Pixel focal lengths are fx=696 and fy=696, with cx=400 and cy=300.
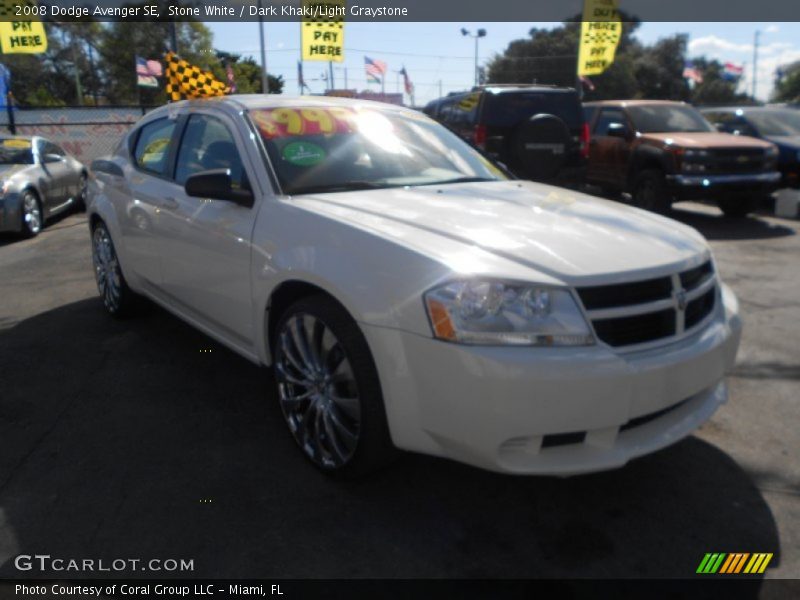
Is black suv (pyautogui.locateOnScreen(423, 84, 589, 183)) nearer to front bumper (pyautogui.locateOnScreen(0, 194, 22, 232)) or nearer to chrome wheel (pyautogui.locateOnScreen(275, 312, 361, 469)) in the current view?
front bumper (pyautogui.locateOnScreen(0, 194, 22, 232))

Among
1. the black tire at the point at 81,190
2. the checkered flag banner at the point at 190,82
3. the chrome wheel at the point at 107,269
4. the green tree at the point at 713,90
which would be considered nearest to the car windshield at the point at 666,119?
the checkered flag banner at the point at 190,82

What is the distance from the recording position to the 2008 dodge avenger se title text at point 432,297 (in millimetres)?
2340

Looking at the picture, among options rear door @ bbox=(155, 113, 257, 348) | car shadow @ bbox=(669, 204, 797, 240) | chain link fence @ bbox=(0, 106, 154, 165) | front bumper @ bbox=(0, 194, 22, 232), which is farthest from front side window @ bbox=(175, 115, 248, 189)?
chain link fence @ bbox=(0, 106, 154, 165)

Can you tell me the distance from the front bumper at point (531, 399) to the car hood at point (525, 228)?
32cm

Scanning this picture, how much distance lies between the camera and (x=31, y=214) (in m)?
9.46

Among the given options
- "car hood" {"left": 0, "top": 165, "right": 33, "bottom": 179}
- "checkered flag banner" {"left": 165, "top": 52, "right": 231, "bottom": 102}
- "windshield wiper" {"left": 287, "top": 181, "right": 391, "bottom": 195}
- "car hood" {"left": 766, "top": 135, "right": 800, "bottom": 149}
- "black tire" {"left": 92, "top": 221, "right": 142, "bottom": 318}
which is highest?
"checkered flag banner" {"left": 165, "top": 52, "right": 231, "bottom": 102}

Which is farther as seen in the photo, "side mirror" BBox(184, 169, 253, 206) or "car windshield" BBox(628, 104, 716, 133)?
"car windshield" BBox(628, 104, 716, 133)

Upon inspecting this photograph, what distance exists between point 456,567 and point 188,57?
5692 centimetres

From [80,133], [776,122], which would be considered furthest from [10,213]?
[776,122]

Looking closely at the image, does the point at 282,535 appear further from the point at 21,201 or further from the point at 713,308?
the point at 21,201

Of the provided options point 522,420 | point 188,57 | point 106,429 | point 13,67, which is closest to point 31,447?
point 106,429

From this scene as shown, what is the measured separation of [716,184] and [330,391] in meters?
7.83

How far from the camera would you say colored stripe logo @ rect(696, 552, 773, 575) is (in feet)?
7.82

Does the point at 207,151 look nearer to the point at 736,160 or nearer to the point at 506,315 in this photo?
the point at 506,315
